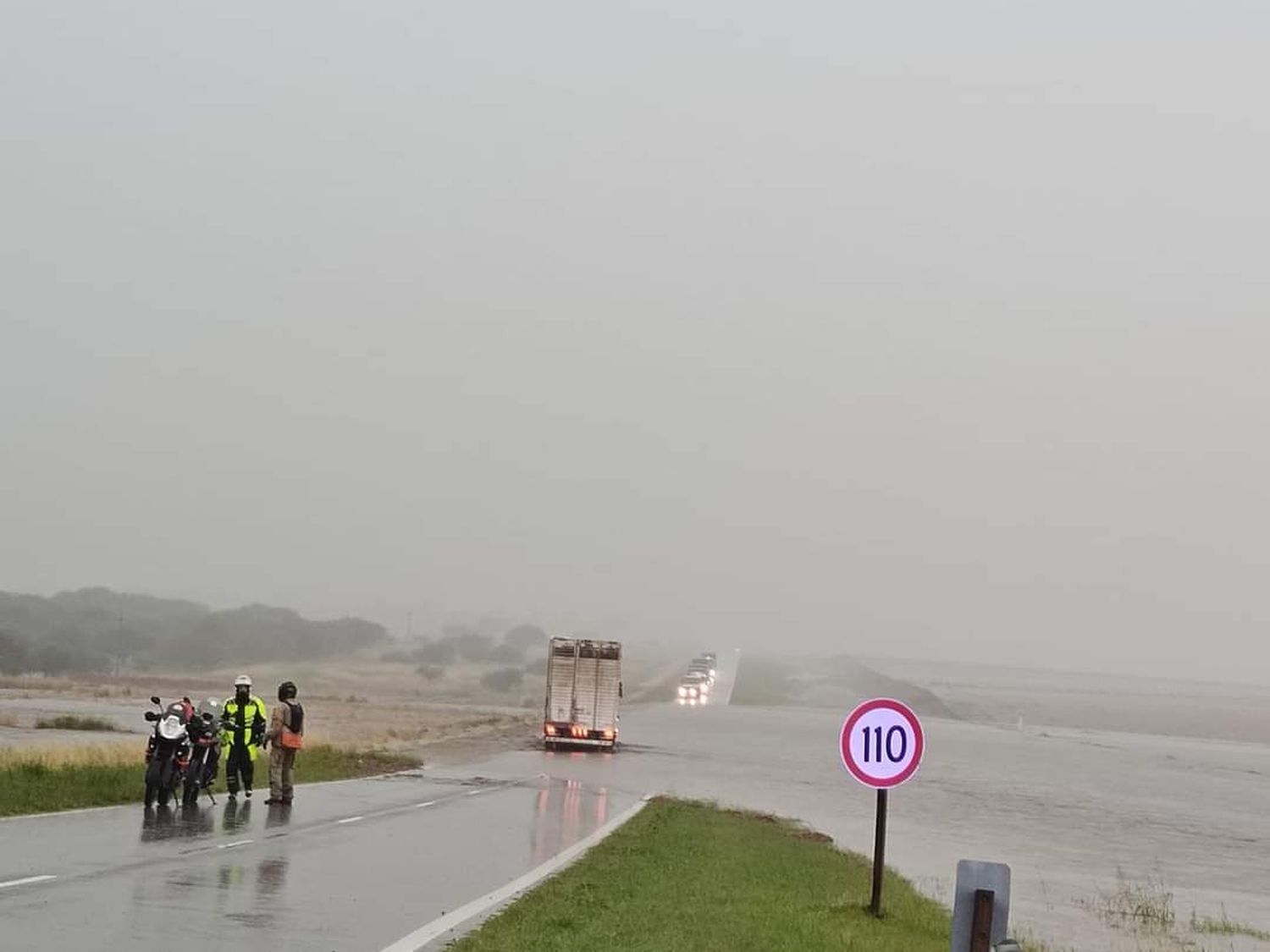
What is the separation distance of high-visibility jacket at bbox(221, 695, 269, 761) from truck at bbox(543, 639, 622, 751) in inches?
1106

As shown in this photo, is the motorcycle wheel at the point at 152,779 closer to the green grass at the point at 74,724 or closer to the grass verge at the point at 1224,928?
the grass verge at the point at 1224,928

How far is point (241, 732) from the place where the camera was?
23.3m

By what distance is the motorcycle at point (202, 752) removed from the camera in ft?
70.8

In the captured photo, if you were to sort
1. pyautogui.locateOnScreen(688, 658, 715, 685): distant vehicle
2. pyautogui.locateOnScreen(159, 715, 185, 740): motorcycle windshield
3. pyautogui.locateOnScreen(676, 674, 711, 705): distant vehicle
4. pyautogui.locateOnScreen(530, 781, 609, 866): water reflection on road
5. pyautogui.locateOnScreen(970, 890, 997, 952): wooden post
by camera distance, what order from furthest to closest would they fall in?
1. pyautogui.locateOnScreen(688, 658, 715, 685): distant vehicle
2. pyautogui.locateOnScreen(676, 674, 711, 705): distant vehicle
3. pyautogui.locateOnScreen(530, 781, 609, 866): water reflection on road
4. pyautogui.locateOnScreen(159, 715, 185, 740): motorcycle windshield
5. pyautogui.locateOnScreen(970, 890, 997, 952): wooden post

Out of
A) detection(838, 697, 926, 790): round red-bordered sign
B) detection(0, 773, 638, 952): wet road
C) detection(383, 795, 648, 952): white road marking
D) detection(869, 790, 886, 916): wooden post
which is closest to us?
detection(0, 773, 638, 952): wet road

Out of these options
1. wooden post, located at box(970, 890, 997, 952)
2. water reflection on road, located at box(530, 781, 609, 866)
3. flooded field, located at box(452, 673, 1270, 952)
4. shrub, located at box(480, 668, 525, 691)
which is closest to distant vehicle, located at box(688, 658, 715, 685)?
shrub, located at box(480, 668, 525, 691)

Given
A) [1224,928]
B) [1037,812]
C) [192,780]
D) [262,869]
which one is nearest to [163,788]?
[192,780]

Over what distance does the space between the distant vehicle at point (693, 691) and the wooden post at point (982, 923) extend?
11130cm

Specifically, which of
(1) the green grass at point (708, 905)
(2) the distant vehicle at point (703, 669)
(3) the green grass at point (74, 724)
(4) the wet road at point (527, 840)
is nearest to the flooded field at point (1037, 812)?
(4) the wet road at point (527, 840)

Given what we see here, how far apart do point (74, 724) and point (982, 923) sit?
165ft

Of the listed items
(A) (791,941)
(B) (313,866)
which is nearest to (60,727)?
(B) (313,866)

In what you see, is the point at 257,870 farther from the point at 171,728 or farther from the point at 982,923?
the point at 982,923

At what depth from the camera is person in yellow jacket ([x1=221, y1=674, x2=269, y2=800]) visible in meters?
23.1

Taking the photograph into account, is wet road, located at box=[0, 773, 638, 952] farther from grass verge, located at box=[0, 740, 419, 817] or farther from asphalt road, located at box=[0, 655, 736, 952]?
grass verge, located at box=[0, 740, 419, 817]
